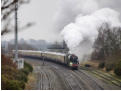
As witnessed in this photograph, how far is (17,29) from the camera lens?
281 inches

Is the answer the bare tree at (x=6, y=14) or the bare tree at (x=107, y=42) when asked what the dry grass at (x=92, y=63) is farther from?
the bare tree at (x=6, y=14)

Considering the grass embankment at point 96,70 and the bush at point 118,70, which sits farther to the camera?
the bush at point 118,70

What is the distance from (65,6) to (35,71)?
12.1 ft

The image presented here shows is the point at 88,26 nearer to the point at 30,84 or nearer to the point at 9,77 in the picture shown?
the point at 30,84

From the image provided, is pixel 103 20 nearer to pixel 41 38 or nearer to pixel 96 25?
pixel 96 25

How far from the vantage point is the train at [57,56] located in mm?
9047

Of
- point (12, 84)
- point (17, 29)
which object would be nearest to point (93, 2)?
point (17, 29)

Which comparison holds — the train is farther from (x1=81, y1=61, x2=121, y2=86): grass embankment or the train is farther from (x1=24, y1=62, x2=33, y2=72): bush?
(x1=24, y1=62, x2=33, y2=72): bush

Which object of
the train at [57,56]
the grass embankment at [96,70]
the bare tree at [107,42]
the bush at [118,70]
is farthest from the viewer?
the bush at [118,70]

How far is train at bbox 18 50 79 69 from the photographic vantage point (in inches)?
356

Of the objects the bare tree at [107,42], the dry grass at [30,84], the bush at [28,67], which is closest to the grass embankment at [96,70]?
the bare tree at [107,42]

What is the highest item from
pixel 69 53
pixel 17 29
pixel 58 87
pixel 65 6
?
pixel 65 6

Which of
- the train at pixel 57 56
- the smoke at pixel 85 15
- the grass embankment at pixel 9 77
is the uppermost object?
the smoke at pixel 85 15

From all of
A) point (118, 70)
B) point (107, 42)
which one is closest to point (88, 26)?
point (107, 42)
